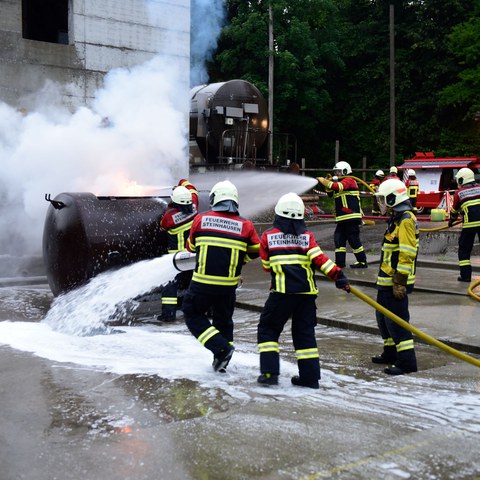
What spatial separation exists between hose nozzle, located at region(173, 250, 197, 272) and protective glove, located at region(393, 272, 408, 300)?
256 cm

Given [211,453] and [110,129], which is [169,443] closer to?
[211,453]

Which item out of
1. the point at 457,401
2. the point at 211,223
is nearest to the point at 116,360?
the point at 211,223

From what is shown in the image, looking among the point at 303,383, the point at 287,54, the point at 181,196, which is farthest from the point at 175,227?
the point at 287,54

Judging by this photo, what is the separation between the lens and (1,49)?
13156 millimetres

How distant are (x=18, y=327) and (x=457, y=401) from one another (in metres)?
4.77

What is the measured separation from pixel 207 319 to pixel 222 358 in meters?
0.36

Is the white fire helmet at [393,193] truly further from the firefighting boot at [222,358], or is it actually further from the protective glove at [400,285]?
the firefighting boot at [222,358]

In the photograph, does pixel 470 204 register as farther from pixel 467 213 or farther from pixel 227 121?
pixel 227 121

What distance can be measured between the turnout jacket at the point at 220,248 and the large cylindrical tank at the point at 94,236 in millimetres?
3019

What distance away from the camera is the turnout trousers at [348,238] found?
11312 mm

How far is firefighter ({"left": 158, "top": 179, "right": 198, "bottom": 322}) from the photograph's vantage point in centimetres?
820

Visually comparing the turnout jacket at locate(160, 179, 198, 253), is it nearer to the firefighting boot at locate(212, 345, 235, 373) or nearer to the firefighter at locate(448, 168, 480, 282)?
the firefighting boot at locate(212, 345, 235, 373)

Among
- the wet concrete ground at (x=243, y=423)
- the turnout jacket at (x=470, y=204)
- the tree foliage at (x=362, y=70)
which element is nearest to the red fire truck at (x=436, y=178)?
the tree foliage at (x=362, y=70)

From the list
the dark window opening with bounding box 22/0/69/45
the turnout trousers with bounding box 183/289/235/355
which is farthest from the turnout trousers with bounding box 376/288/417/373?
the dark window opening with bounding box 22/0/69/45
